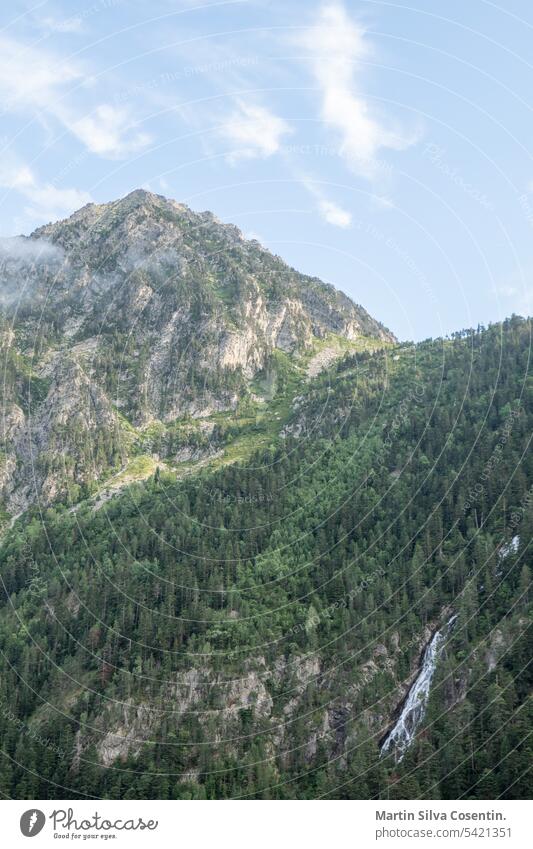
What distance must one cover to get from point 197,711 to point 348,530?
52119 mm

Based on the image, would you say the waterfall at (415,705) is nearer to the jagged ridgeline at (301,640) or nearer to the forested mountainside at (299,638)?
the jagged ridgeline at (301,640)

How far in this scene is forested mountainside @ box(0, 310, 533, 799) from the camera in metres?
98.6

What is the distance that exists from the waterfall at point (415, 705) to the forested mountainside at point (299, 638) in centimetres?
121

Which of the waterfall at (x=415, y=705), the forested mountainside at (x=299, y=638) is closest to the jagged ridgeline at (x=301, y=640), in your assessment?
the forested mountainside at (x=299, y=638)

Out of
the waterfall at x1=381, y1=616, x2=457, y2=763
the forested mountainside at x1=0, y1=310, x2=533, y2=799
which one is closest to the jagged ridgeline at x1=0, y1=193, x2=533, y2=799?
the forested mountainside at x1=0, y1=310, x2=533, y2=799

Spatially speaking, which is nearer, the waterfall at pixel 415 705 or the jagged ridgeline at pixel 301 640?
the jagged ridgeline at pixel 301 640

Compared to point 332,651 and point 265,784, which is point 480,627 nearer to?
point 332,651

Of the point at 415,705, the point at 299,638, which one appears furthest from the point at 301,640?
the point at 415,705

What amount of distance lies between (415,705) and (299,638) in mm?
28321

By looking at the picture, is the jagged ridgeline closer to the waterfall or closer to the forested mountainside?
the forested mountainside

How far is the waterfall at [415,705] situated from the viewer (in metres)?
101

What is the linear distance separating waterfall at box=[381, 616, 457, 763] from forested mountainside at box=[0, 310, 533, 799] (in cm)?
121
